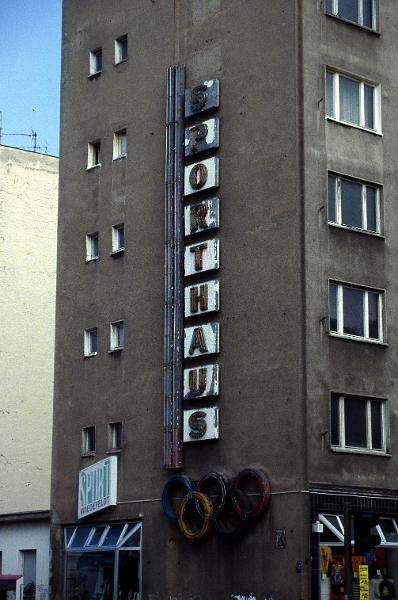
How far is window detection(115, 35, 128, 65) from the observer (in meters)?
46.0

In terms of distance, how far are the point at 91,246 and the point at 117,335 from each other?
388 cm

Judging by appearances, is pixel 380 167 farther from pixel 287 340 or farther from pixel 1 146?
pixel 1 146

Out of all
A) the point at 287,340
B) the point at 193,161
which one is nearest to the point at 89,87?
the point at 193,161

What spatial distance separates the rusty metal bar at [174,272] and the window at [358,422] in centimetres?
517

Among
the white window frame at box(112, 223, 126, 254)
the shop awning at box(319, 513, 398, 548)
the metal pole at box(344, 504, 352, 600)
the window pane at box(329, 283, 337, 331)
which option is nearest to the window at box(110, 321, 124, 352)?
the white window frame at box(112, 223, 126, 254)

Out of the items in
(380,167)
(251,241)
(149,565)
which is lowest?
(149,565)

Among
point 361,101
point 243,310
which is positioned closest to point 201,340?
point 243,310

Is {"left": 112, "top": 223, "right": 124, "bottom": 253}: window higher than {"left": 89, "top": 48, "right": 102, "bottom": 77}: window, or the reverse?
{"left": 89, "top": 48, "right": 102, "bottom": 77}: window

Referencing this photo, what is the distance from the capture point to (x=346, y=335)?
125ft

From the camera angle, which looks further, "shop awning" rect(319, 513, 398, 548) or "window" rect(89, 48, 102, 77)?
"window" rect(89, 48, 102, 77)

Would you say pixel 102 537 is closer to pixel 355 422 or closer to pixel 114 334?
pixel 114 334

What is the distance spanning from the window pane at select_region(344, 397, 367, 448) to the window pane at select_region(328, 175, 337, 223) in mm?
5580

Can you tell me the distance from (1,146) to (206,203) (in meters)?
20.7

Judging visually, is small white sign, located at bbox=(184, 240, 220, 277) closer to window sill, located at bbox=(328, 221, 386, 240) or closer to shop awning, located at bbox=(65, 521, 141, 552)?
window sill, located at bbox=(328, 221, 386, 240)
